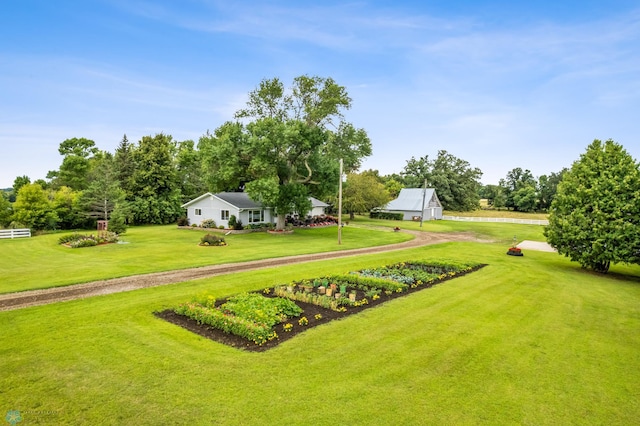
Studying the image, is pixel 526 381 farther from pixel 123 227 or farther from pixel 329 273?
pixel 123 227

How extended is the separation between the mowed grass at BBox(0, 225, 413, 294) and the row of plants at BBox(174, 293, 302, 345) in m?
6.53

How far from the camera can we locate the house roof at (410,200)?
55.6 m

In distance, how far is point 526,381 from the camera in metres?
6.91

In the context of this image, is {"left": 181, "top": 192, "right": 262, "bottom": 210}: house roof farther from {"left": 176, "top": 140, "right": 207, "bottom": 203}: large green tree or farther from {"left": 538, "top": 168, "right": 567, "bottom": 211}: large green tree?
{"left": 538, "top": 168, "right": 567, "bottom": 211}: large green tree

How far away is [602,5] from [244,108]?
30.5m

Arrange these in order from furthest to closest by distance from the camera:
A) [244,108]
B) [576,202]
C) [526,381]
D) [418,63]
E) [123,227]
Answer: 1. [244,108]
2. [123,227]
3. [418,63]
4. [576,202]
5. [526,381]

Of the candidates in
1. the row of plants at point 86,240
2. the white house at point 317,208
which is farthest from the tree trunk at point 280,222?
the row of plants at point 86,240

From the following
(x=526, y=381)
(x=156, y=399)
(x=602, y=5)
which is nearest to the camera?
(x=156, y=399)

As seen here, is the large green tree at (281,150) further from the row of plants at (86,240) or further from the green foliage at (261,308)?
the green foliage at (261,308)

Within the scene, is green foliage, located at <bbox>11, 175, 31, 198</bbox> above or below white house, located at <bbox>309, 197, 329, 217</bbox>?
above

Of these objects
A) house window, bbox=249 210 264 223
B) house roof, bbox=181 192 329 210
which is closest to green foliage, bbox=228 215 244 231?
house roof, bbox=181 192 329 210

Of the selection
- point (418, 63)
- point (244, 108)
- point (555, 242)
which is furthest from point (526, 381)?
point (244, 108)

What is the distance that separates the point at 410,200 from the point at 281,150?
31419 millimetres

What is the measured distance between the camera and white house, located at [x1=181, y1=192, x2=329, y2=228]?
115ft
